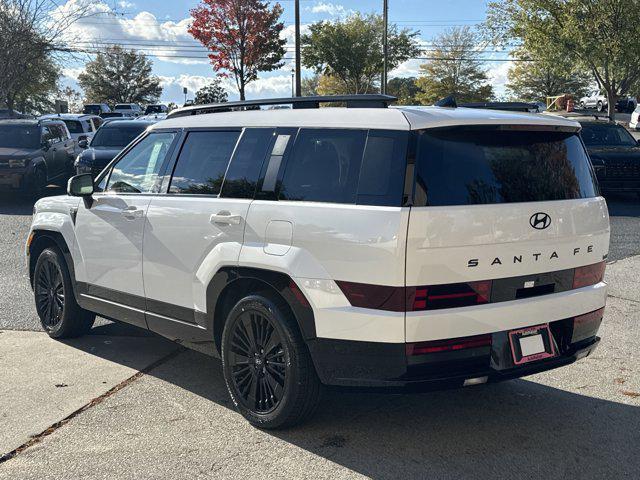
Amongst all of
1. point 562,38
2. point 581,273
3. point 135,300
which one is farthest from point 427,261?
point 562,38

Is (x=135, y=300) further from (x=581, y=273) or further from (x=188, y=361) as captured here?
(x=581, y=273)

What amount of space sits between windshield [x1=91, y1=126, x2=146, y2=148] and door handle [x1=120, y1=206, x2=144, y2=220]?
11.2 meters

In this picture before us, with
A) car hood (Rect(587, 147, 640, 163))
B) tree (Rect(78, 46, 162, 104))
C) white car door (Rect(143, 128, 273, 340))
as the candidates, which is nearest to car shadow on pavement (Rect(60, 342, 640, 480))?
white car door (Rect(143, 128, 273, 340))

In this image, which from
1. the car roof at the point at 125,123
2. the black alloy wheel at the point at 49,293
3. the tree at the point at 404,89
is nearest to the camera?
the black alloy wheel at the point at 49,293

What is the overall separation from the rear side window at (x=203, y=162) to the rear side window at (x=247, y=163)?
0.08 meters

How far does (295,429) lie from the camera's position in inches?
161

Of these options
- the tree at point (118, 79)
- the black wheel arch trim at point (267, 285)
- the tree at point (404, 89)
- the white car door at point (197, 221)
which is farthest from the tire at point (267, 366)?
the tree at point (118, 79)

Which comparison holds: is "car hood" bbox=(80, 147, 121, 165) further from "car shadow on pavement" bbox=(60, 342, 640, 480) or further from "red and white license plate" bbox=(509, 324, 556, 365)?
"red and white license plate" bbox=(509, 324, 556, 365)

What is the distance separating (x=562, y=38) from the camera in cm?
2373

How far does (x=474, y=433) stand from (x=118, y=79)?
3397 inches

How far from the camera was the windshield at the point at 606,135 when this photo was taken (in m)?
15.2

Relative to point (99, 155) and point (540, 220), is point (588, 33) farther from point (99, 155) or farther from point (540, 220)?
point (540, 220)

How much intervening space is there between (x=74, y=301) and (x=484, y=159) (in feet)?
12.0

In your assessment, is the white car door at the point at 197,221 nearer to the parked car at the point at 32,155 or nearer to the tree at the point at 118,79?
the parked car at the point at 32,155
